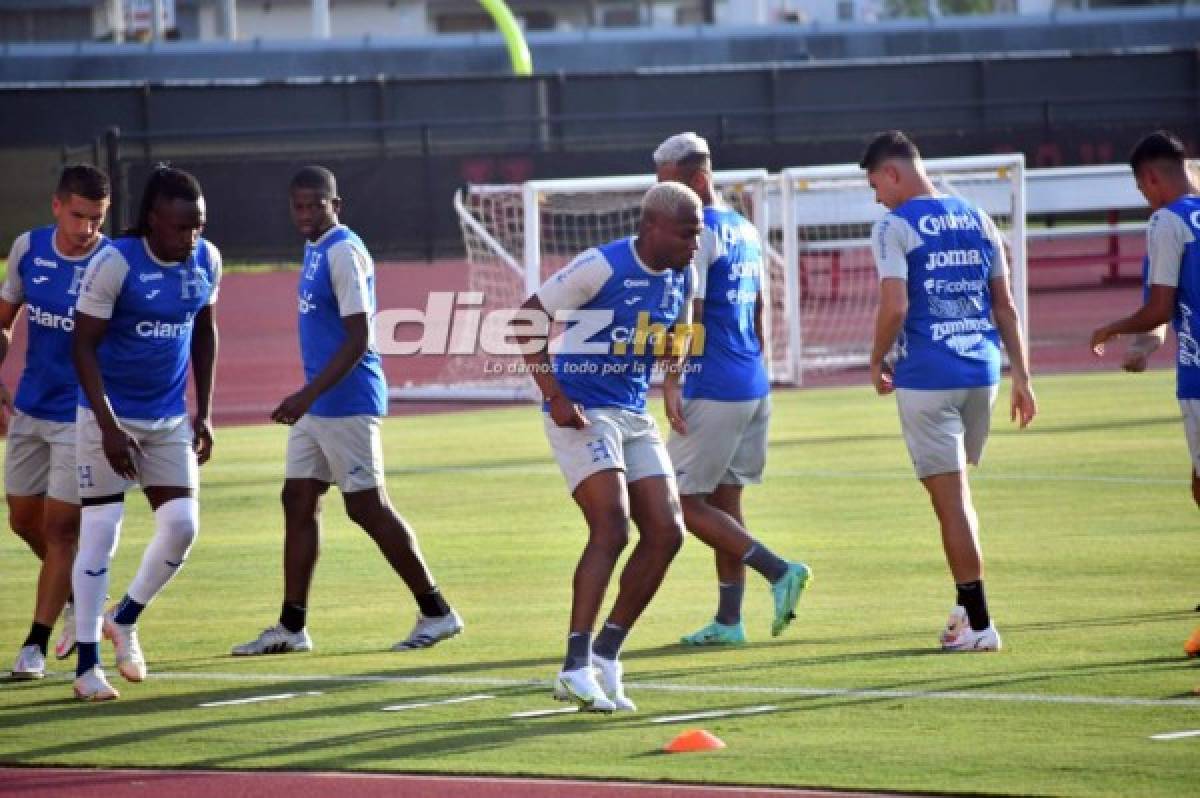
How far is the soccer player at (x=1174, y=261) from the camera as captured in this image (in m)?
9.77

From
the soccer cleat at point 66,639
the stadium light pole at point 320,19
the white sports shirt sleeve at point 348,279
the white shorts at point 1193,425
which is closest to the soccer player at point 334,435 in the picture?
the white sports shirt sleeve at point 348,279

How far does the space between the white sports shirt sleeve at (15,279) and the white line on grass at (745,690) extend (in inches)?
73.8

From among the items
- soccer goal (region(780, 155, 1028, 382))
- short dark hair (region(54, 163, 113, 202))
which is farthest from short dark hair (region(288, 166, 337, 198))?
soccer goal (region(780, 155, 1028, 382))

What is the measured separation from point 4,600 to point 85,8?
56125 mm

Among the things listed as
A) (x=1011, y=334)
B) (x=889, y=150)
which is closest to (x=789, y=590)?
(x=1011, y=334)

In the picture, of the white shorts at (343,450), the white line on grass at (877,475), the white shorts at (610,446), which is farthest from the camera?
the white line on grass at (877,475)

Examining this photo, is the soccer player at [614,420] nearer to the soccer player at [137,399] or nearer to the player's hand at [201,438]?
the soccer player at [137,399]

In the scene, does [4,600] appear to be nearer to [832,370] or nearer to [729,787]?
[729,787]

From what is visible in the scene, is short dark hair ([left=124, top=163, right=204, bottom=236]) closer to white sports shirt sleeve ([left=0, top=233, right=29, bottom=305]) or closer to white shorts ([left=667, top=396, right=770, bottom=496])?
white sports shirt sleeve ([left=0, top=233, right=29, bottom=305])

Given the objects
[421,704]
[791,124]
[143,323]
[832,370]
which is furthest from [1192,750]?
[791,124]

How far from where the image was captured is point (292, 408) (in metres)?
→ 9.75

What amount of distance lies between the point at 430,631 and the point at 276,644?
2.40ft

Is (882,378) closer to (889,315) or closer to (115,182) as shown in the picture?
(889,315)

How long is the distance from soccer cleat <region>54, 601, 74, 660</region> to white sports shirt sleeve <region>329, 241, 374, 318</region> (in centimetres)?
194
